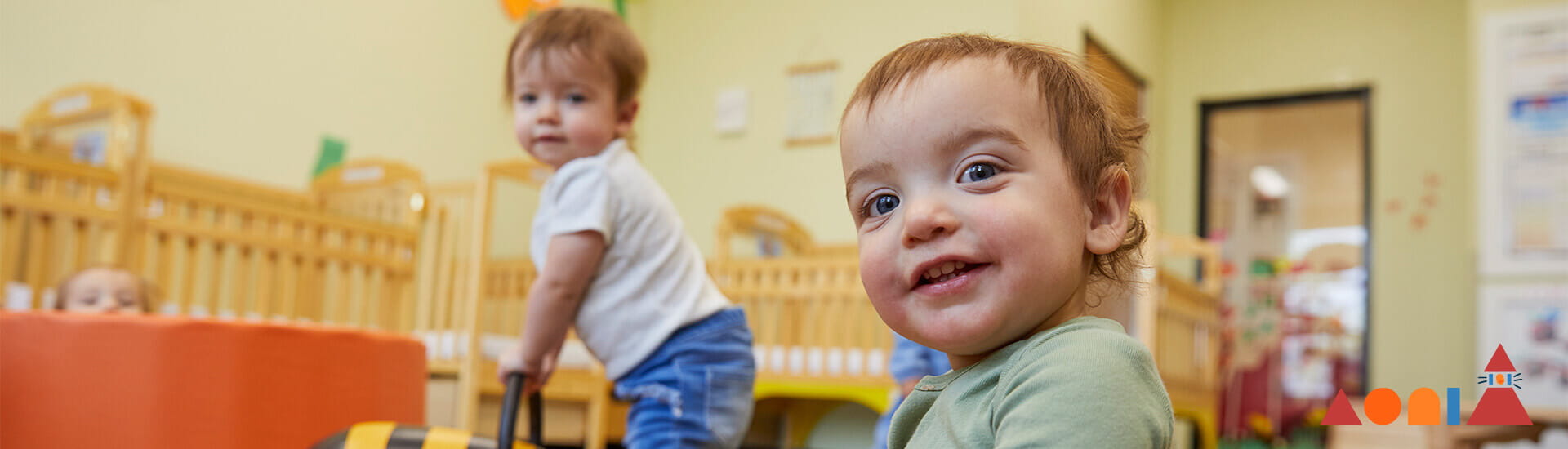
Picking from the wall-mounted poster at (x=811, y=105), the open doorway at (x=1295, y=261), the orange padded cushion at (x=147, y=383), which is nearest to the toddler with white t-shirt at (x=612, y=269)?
the orange padded cushion at (x=147, y=383)

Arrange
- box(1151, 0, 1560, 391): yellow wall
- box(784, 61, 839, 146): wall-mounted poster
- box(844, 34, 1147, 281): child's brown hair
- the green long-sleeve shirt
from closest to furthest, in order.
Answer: the green long-sleeve shirt → box(844, 34, 1147, 281): child's brown hair → box(784, 61, 839, 146): wall-mounted poster → box(1151, 0, 1560, 391): yellow wall

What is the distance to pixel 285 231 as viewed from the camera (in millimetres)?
2467

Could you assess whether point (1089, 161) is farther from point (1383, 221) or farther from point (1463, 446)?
point (1383, 221)

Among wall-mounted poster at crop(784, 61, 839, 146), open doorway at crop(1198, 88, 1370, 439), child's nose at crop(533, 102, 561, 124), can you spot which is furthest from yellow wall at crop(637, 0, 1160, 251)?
child's nose at crop(533, 102, 561, 124)

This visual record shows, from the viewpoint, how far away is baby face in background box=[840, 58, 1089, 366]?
1.87 feet

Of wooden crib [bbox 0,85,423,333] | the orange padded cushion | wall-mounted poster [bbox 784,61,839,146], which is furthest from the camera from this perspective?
wall-mounted poster [bbox 784,61,839,146]

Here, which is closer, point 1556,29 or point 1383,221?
point 1556,29

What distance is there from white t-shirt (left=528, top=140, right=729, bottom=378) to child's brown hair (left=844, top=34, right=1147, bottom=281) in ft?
2.12

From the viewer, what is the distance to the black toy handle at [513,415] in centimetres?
99

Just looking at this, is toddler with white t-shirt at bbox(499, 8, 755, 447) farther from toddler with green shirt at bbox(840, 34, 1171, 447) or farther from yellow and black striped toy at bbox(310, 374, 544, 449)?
toddler with green shirt at bbox(840, 34, 1171, 447)

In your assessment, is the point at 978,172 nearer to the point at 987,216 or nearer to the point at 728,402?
the point at 987,216

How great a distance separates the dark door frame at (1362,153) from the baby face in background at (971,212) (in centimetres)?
424

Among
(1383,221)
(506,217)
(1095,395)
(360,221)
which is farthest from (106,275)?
(1383,221)

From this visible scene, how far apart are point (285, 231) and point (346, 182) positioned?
1.39 ft
